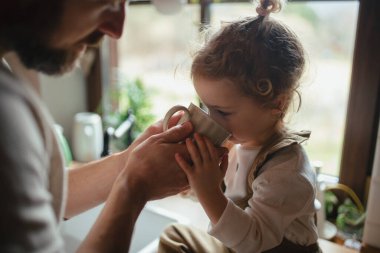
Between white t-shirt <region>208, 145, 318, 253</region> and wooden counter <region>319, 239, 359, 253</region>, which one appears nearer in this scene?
white t-shirt <region>208, 145, 318, 253</region>

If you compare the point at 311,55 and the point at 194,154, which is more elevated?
the point at 311,55

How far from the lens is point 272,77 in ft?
2.76

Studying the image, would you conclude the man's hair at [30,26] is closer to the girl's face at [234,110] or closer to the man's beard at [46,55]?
the man's beard at [46,55]

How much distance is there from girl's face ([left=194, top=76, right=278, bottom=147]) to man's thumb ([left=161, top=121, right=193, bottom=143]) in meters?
0.10

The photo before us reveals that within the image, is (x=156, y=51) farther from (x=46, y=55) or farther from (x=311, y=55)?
(x=46, y=55)

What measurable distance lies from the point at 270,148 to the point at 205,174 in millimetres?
191

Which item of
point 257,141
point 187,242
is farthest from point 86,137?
point 257,141

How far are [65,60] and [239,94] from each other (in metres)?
0.40

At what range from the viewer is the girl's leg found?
96 cm

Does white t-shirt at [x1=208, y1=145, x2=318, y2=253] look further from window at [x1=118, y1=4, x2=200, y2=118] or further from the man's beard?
window at [x1=118, y1=4, x2=200, y2=118]

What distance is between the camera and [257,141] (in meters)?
0.94

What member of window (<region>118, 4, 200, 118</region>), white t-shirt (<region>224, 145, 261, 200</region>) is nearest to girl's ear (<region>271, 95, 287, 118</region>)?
white t-shirt (<region>224, 145, 261, 200</region>)

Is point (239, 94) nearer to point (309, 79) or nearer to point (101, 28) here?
point (309, 79)

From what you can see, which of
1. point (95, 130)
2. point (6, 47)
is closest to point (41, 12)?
point (6, 47)
